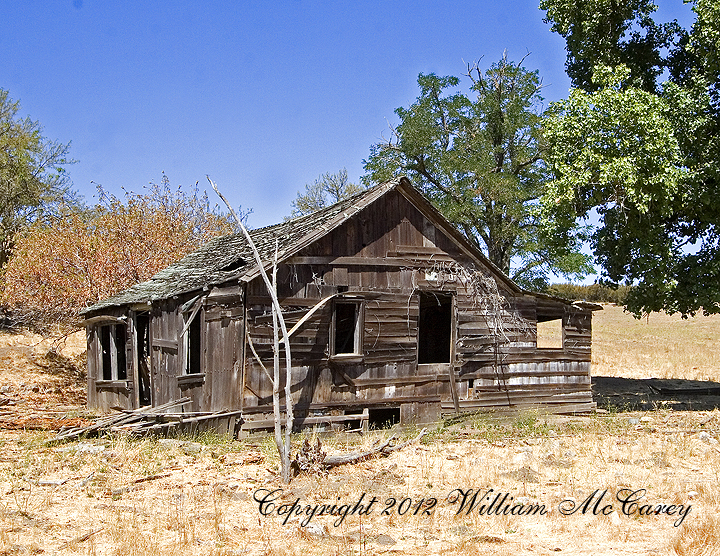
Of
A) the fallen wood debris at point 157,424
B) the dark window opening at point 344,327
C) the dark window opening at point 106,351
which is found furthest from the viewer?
the dark window opening at point 106,351

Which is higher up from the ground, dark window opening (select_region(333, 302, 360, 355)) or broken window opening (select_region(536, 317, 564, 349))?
dark window opening (select_region(333, 302, 360, 355))

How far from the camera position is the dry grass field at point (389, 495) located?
25.6ft

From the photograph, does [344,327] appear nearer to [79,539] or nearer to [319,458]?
[319,458]

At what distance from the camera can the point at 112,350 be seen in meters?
17.8

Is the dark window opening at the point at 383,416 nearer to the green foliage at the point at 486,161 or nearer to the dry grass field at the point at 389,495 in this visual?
the dry grass field at the point at 389,495

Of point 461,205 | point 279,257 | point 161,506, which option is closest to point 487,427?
point 279,257

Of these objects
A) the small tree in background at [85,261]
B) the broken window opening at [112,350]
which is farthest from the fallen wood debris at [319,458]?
the small tree in background at [85,261]

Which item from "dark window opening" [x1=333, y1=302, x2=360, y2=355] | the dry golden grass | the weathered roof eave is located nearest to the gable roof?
the weathered roof eave

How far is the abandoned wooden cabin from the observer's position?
44.7 ft

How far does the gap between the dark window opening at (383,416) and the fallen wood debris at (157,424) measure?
3514 millimetres

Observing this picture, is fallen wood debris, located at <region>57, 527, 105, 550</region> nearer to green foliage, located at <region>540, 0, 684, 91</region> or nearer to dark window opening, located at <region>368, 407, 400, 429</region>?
dark window opening, located at <region>368, 407, 400, 429</region>

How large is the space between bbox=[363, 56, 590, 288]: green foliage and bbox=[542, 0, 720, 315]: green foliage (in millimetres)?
8723

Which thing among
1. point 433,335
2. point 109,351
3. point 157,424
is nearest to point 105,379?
point 109,351

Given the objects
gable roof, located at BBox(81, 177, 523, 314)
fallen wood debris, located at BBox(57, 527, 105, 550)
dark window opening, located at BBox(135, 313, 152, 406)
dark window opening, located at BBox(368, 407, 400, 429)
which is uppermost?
gable roof, located at BBox(81, 177, 523, 314)
